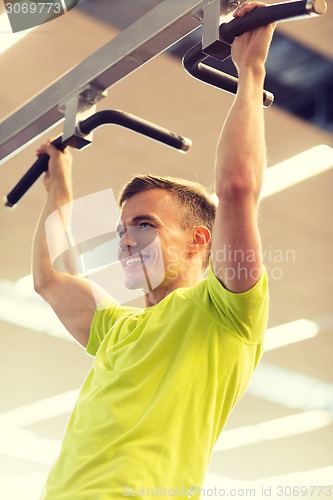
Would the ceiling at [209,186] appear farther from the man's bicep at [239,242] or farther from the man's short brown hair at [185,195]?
the man's bicep at [239,242]

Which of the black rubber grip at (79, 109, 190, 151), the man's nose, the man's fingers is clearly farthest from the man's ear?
the man's fingers

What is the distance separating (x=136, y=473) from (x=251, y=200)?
1.34ft

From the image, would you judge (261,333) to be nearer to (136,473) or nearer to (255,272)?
(255,272)

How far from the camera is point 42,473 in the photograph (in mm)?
6797

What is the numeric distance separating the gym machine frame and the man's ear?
221mm

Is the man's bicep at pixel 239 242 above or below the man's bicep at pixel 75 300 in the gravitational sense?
below

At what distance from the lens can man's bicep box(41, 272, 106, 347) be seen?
1431mm

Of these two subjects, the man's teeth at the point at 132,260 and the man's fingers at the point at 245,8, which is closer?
the man's fingers at the point at 245,8

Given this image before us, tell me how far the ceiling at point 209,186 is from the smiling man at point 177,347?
1.25 meters

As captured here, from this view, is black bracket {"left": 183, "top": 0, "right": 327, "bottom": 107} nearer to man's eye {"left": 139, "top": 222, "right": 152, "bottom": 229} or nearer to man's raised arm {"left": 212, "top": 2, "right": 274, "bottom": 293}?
man's raised arm {"left": 212, "top": 2, "right": 274, "bottom": 293}

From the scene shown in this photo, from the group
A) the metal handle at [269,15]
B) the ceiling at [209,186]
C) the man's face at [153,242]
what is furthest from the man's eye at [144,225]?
the ceiling at [209,186]

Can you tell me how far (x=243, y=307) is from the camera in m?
1.06

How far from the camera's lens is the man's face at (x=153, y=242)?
128 cm

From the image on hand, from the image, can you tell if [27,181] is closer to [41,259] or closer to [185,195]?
[41,259]
